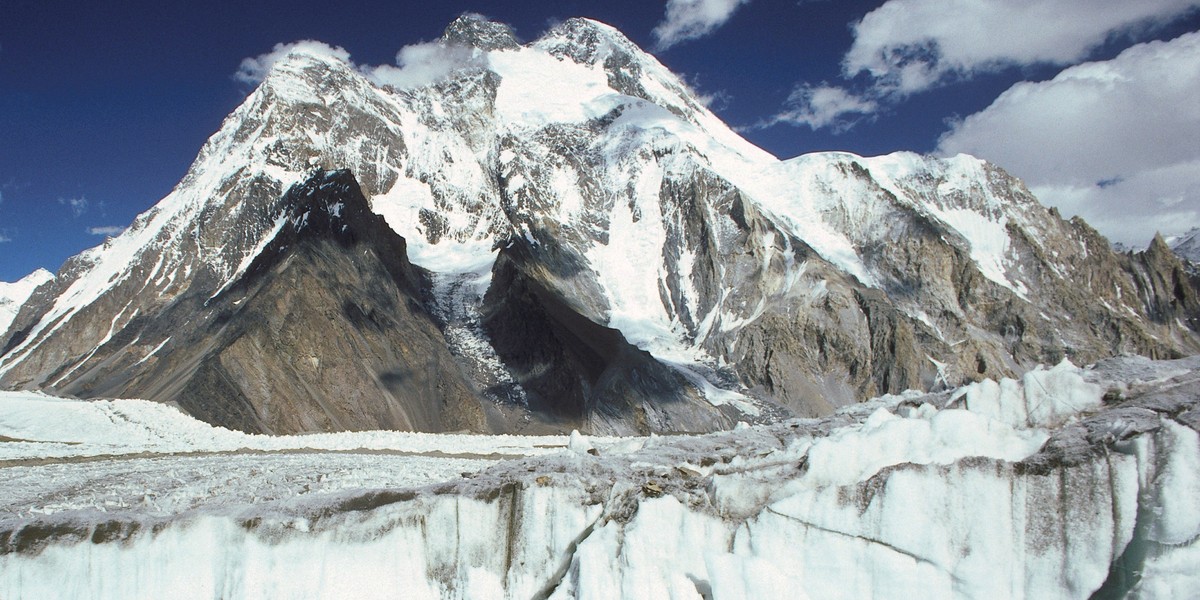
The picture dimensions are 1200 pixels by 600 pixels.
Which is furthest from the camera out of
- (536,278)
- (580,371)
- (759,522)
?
(536,278)

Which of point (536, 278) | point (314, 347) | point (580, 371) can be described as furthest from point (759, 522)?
point (536, 278)

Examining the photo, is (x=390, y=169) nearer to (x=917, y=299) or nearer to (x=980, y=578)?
(x=917, y=299)

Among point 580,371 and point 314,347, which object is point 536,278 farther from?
point 314,347

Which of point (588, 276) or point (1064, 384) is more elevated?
point (588, 276)

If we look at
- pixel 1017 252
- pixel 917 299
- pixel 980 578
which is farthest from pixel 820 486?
pixel 1017 252

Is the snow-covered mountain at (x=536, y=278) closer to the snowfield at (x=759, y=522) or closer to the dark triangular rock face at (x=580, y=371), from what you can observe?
the dark triangular rock face at (x=580, y=371)

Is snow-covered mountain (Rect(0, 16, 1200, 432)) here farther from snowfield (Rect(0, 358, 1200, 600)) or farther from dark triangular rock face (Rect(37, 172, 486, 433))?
snowfield (Rect(0, 358, 1200, 600))

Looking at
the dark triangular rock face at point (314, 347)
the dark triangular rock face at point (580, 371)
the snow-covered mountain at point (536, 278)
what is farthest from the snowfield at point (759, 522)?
the dark triangular rock face at point (580, 371)
